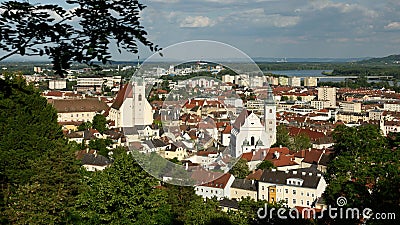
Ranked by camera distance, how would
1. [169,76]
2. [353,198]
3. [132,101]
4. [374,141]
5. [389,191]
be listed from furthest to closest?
[132,101]
[169,76]
[374,141]
[353,198]
[389,191]

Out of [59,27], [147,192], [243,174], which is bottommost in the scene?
[243,174]

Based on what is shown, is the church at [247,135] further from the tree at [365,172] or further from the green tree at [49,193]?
the green tree at [49,193]

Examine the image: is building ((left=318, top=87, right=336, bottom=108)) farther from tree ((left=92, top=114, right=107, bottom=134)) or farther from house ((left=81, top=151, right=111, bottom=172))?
house ((left=81, top=151, right=111, bottom=172))

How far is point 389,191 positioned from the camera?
548cm

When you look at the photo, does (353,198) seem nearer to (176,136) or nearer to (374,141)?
(374,141)

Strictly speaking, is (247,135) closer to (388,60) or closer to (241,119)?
(241,119)

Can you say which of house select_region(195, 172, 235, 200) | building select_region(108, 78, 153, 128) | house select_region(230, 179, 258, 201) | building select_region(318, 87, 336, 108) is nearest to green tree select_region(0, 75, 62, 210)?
house select_region(195, 172, 235, 200)

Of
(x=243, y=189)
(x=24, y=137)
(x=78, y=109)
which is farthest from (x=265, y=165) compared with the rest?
(x=78, y=109)

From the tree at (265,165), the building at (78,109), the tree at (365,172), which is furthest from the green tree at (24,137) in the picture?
the building at (78,109)

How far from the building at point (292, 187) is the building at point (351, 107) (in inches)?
1181

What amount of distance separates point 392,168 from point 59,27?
6758 millimetres

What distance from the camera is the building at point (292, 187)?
12.9m

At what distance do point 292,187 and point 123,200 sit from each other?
720 centimetres

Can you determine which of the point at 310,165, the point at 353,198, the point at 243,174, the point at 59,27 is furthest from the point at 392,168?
the point at 310,165
